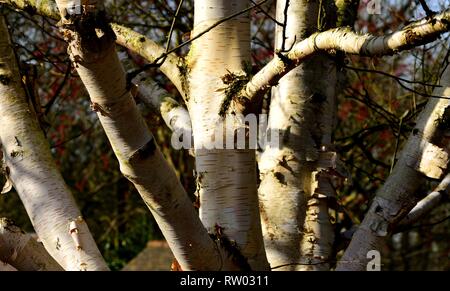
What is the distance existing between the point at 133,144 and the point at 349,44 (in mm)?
672

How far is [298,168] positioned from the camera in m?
2.83

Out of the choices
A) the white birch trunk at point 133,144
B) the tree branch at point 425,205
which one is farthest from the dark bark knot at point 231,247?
the tree branch at point 425,205

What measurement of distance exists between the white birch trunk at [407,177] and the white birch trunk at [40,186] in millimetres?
974

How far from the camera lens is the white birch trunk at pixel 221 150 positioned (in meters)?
2.36

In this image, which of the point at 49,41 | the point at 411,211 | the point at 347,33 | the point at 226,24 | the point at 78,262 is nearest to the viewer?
the point at 347,33

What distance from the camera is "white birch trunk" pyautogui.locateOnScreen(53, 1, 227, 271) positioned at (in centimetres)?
170

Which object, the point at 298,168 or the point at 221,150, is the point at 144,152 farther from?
the point at 298,168

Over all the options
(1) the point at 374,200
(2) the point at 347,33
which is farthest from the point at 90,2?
(1) the point at 374,200

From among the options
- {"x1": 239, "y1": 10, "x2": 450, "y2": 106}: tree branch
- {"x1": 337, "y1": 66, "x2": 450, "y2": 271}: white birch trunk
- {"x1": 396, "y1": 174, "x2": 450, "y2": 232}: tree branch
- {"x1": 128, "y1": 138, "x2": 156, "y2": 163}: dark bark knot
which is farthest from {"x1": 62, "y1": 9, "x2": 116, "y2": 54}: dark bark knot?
{"x1": 396, "y1": 174, "x2": 450, "y2": 232}: tree branch

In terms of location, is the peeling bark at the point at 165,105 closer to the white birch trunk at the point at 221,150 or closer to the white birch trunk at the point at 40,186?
the white birch trunk at the point at 221,150

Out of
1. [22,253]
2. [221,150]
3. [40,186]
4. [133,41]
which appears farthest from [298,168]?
[22,253]

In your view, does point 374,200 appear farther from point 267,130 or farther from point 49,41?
point 49,41

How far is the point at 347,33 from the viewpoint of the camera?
2014 mm
